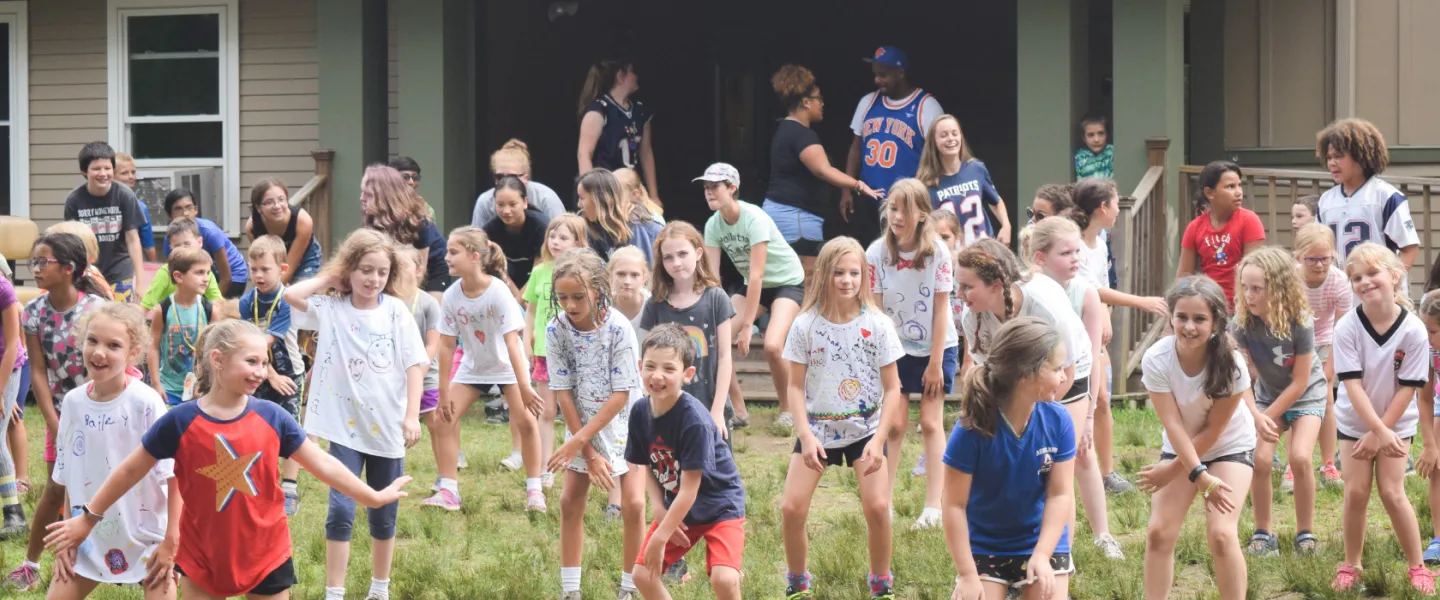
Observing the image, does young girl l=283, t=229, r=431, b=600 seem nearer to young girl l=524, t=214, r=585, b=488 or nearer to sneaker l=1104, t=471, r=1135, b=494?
young girl l=524, t=214, r=585, b=488

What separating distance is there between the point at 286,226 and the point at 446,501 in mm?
2509

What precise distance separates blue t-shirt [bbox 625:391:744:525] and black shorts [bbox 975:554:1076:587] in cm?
101

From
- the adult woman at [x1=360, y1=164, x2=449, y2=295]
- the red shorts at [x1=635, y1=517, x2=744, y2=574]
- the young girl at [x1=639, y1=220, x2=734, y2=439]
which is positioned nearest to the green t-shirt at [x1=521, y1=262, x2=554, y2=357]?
the adult woman at [x1=360, y1=164, x2=449, y2=295]

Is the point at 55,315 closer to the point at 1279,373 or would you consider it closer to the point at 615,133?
the point at 615,133

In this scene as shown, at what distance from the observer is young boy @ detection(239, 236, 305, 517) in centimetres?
769

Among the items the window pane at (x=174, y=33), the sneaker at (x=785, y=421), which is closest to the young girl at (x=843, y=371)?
the sneaker at (x=785, y=421)

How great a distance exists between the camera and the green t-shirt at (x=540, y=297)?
8125 mm

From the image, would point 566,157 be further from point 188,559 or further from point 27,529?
point 188,559

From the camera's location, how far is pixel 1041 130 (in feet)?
36.0

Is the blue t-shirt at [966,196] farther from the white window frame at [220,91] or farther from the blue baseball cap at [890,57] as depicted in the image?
the white window frame at [220,91]

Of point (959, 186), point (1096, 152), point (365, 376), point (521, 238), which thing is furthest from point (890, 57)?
point (365, 376)

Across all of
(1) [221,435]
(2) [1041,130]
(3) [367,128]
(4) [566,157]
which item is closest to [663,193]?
(4) [566,157]

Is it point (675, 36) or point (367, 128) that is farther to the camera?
point (675, 36)

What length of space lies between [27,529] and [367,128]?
567cm
